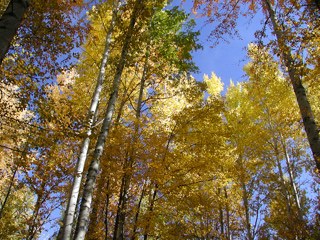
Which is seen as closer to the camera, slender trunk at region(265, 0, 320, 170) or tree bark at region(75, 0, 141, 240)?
tree bark at region(75, 0, 141, 240)

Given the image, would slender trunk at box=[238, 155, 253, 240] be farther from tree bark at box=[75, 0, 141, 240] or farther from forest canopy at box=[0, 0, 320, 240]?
tree bark at box=[75, 0, 141, 240]

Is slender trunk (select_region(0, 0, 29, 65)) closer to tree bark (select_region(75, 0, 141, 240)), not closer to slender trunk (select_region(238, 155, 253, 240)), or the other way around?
tree bark (select_region(75, 0, 141, 240))

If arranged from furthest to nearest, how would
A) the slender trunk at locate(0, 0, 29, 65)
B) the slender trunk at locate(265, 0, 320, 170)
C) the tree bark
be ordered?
1. the slender trunk at locate(265, 0, 320, 170)
2. the tree bark
3. the slender trunk at locate(0, 0, 29, 65)

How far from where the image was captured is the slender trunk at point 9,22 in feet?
6.63

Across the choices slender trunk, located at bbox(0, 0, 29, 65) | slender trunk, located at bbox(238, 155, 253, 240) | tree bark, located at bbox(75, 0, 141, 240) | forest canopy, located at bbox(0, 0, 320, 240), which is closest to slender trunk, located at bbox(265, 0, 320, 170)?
forest canopy, located at bbox(0, 0, 320, 240)

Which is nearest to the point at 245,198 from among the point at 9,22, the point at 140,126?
the point at 140,126

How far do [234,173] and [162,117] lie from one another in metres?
2.88

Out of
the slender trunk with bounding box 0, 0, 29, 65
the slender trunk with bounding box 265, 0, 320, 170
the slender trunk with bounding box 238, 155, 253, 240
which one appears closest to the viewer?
the slender trunk with bounding box 0, 0, 29, 65

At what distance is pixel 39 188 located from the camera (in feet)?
22.9

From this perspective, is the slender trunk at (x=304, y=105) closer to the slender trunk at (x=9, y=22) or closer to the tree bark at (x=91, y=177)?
the tree bark at (x=91, y=177)

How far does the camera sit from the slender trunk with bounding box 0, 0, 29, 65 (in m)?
2.02

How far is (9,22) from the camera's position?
7.00 ft

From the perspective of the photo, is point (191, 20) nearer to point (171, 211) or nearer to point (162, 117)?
point (162, 117)

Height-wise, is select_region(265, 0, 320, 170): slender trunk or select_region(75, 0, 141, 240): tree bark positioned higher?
select_region(265, 0, 320, 170): slender trunk
